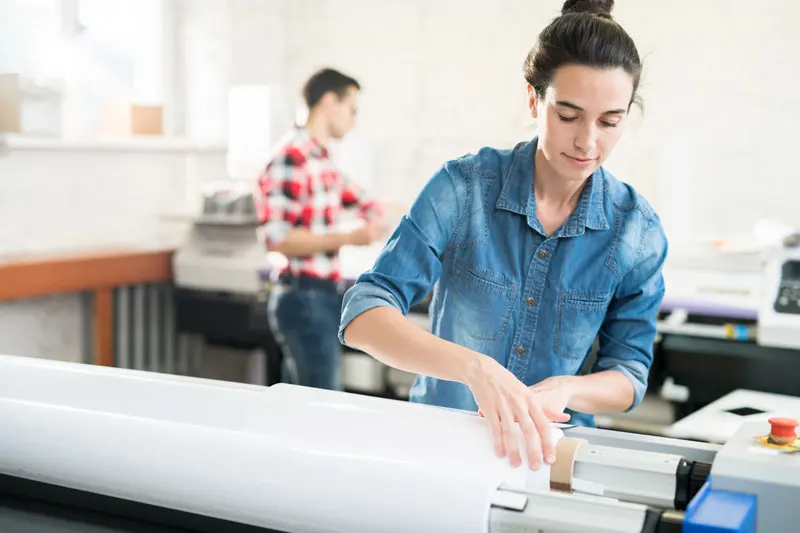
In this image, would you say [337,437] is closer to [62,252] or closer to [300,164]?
[300,164]

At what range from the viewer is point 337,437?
0.90m

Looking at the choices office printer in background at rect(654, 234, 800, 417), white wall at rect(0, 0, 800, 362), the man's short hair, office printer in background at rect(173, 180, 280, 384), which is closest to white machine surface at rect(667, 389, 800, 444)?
office printer in background at rect(654, 234, 800, 417)

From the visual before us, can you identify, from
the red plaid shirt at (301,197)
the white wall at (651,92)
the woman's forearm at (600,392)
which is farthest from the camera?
the white wall at (651,92)

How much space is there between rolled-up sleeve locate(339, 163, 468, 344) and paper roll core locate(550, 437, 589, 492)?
0.40 metres

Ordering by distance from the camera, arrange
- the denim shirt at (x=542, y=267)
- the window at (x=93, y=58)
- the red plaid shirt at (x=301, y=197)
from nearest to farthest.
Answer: the denim shirt at (x=542, y=267) → the red plaid shirt at (x=301, y=197) → the window at (x=93, y=58)

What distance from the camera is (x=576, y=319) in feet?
4.55

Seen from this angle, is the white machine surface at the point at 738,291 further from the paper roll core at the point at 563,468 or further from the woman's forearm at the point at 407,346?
the paper roll core at the point at 563,468

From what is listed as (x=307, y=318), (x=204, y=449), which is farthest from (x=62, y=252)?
(x=204, y=449)

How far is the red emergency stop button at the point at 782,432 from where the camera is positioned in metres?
0.87

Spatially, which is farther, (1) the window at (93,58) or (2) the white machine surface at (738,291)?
(1) the window at (93,58)

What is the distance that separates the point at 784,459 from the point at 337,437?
0.40 meters

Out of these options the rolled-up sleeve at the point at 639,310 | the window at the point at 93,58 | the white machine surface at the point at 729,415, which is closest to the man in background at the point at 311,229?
the white machine surface at the point at 729,415

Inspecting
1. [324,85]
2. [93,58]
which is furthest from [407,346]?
[93,58]

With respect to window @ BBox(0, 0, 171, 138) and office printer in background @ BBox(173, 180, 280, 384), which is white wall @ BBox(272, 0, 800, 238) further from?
window @ BBox(0, 0, 171, 138)
